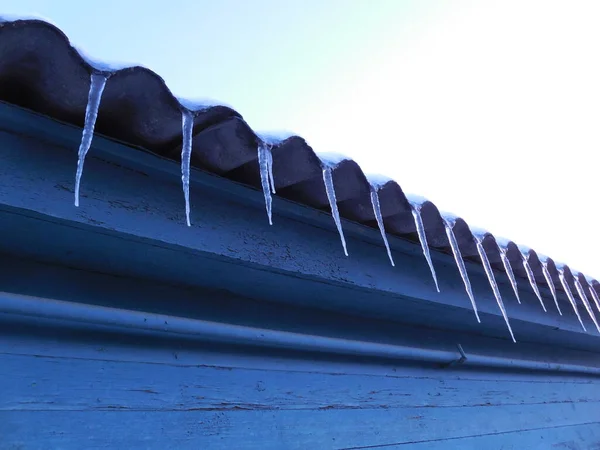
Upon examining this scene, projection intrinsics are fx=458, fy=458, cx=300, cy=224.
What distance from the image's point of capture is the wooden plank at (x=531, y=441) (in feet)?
6.43

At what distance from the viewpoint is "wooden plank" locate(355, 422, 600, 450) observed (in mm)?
1959

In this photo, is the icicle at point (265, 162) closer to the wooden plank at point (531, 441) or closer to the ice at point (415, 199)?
the ice at point (415, 199)

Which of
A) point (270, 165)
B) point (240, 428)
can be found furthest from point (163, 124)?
point (240, 428)

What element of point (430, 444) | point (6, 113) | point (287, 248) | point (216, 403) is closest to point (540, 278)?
point (430, 444)

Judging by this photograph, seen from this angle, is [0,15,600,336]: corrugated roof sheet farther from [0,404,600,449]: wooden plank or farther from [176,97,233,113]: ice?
[0,404,600,449]: wooden plank

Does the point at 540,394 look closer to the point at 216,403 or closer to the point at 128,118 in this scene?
the point at 216,403

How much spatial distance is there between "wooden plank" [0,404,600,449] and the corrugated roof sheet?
68 cm

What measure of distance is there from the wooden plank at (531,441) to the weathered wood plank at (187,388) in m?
0.16

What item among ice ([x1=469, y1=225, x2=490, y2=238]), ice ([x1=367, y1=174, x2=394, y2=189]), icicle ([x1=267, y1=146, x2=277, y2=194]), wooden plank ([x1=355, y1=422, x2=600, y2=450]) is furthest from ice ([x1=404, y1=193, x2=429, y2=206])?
wooden plank ([x1=355, y1=422, x2=600, y2=450])

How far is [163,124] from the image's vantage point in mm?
1171

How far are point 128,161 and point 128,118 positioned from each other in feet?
0.50

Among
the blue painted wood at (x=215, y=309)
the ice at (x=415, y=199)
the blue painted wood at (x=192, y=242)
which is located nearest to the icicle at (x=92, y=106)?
the blue painted wood at (x=192, y=242)

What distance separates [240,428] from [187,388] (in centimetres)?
20

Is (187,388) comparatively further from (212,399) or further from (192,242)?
(192,242)
